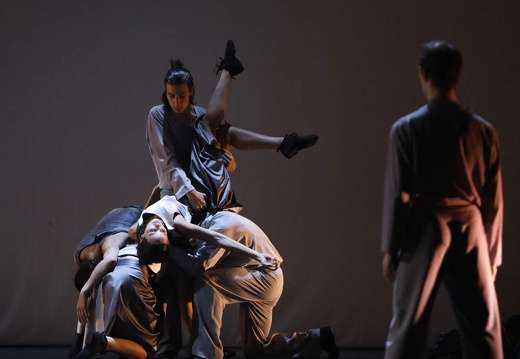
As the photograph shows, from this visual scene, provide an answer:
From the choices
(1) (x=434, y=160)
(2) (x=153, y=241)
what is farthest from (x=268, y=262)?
(1) (x=434, y=160)

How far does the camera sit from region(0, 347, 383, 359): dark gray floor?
214 inches

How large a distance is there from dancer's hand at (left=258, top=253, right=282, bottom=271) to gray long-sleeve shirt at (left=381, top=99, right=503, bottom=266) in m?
1.57

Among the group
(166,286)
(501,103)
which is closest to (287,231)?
(166,286)

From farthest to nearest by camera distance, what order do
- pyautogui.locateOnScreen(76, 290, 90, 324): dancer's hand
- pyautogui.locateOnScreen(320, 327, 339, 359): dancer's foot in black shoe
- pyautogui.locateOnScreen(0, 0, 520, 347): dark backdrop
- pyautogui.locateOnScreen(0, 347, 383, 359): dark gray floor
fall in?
pyautogui.locateOnScreen(0, 0, 520, 347): dark backdrop → pyautogui.locateOnScreen(0, 347, 383, 359): dark gray floor → pyautogui.locateOnScreen(320, 327, 339, 359): dancer's foot in black shoe → pyautogui.locateOnScreen(76, 290, 90, 324): dancer's hand

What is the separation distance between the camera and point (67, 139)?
593cm

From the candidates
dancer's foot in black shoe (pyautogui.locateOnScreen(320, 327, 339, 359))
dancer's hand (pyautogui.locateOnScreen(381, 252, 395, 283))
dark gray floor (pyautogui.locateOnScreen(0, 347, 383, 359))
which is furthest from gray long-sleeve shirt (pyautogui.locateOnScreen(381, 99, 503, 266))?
dark gray floor (pyautogui.locateOnScreen(0, 347, 383, 359))

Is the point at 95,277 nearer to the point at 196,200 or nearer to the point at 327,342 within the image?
the point at 196,200

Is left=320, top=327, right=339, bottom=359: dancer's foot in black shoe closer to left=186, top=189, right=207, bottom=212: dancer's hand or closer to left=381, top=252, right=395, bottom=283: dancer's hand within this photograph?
left=186, top=189, right=207, bottom=212: dancer's hand

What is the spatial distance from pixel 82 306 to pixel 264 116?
202 centimetres

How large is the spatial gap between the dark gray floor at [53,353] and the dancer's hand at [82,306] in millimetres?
750

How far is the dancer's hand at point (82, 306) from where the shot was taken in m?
4.58

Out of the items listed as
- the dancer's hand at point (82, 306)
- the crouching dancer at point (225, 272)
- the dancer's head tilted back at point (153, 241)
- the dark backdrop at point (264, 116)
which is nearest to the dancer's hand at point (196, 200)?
the crouching dancer at point (225, 272)

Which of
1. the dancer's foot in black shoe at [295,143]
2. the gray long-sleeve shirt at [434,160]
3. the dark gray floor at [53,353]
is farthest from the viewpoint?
the dark gray floor at [53,353]

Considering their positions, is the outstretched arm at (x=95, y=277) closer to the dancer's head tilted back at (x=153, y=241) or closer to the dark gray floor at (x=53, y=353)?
the dancer's head tilted back at (x=153, y=241)
